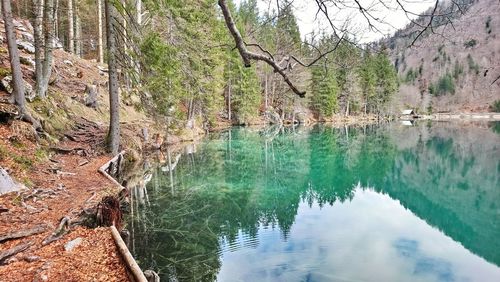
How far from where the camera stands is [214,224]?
32.9 ft

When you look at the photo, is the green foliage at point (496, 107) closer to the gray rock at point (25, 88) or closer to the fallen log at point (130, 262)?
the gray rock at point (25, 88)

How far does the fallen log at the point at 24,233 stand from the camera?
538 cm

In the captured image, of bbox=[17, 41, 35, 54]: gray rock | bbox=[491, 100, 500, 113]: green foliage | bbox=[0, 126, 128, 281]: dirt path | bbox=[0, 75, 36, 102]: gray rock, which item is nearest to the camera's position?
bbox=[0, 126, 128, 281]: dirt path

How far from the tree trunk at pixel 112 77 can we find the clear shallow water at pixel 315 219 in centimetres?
224

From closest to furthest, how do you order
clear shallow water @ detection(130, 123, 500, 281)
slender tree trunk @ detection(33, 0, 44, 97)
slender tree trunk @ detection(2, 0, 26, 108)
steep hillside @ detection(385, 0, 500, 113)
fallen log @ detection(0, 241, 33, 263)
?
fallen log @ detection(0, 241, 33, 263) < clear shallow water @ detection(130, 123, 500, 281) < slender tree trunk @ detection(2, 0, 26, 108) < slender tree trunk @ detection(33, 0, 44, 97) < steep hillside @ detection(385, 0, 500, 113)

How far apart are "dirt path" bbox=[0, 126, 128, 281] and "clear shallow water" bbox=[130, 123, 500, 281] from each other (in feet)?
5.33

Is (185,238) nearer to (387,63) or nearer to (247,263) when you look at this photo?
(247,263)

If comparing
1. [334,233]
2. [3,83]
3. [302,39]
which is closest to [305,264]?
[334,233]

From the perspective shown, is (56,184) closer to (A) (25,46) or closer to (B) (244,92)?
(A) (25,46)

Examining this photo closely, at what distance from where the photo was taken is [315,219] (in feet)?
37.1

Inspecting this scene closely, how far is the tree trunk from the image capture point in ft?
39.4

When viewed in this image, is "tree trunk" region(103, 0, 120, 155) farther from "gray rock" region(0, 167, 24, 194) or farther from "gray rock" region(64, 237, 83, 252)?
"gray rock" region(64, 237, 83, 252)

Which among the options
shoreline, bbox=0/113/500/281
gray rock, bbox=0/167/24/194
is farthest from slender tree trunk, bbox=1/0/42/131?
gray rock, bbox=0/167/24/194

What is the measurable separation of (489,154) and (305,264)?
23.5 m
